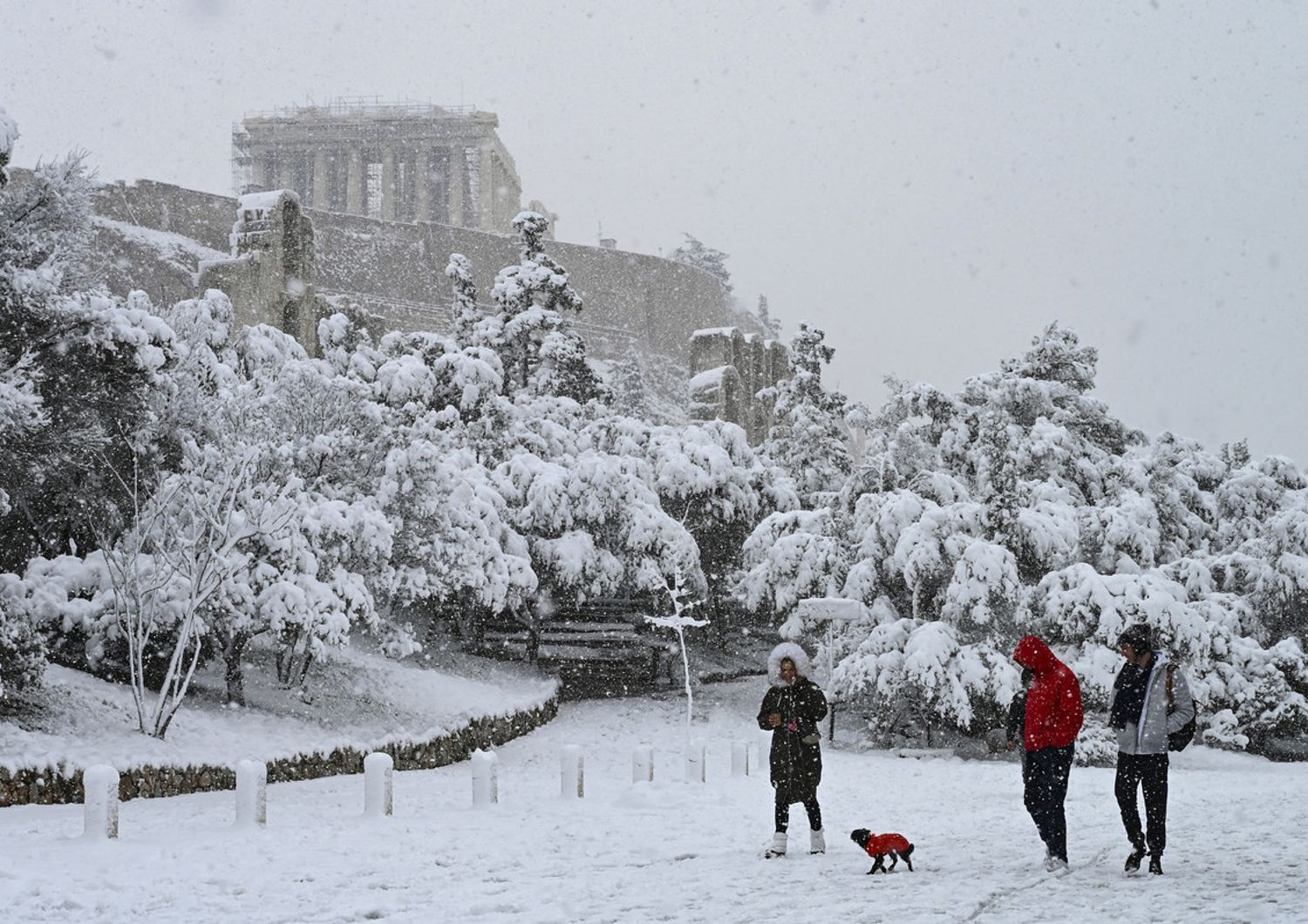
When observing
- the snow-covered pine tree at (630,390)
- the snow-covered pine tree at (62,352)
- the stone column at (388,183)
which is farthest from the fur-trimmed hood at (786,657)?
the stone column at (388,183)

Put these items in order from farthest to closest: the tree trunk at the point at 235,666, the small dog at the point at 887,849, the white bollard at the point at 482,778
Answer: the tree trunk at the point at 235,666, the white bollard at the point at 482,778, the small dog at the point at 887,849

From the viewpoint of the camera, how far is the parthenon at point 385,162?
302 feet

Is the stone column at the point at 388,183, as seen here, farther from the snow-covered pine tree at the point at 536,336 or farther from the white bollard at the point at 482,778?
the white bollard at the point at 482,778

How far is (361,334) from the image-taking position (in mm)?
33812

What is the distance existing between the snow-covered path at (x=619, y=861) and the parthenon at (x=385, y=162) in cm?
8050

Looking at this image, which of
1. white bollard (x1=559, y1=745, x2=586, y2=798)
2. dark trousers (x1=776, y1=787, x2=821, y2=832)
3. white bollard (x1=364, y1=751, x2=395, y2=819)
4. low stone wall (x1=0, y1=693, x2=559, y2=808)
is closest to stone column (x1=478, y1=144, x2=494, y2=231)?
low stone wall (x1=0, y1=693, x2=559, y2=808)

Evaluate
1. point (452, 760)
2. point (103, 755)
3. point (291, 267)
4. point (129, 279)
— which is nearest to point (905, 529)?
point (452, 760)

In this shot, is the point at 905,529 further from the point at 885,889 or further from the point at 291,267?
the point at 291,267

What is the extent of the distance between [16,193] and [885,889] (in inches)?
485

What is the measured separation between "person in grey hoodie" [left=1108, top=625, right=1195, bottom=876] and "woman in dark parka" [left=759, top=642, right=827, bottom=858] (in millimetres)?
1865

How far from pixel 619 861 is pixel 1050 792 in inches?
115

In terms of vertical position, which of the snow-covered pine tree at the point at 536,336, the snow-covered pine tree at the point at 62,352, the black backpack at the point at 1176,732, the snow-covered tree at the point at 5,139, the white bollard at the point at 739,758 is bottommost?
the white bollard at the point at 739,758

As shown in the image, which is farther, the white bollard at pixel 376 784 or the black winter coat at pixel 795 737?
the white bollard at pixel 376 784

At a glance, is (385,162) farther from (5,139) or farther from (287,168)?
(5,139)
